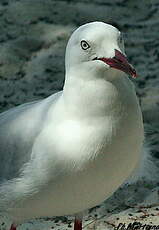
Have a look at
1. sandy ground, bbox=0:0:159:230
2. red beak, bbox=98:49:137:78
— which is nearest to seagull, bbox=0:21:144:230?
red beak, bbox=98:49:137:78

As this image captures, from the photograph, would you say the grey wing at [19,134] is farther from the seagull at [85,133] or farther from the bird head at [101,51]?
the bird head at [101,51]

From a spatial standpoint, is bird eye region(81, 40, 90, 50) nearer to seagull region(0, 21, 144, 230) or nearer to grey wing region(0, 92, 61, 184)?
seagull region(0, 21, 144, 230)

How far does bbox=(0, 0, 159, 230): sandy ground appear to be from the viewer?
17.2 ft

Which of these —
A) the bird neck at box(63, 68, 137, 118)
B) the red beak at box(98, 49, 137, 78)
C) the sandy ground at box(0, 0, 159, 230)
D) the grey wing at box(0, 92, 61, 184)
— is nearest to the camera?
the red beak at box(98, 49, 137, 78)

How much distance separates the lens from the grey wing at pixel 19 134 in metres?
3.27

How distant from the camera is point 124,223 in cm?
398

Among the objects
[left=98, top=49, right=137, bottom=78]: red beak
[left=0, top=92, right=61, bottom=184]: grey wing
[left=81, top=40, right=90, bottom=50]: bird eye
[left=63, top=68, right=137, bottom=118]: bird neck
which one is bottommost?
[left=0, top=92, right=61, bottom=184]: grey wing

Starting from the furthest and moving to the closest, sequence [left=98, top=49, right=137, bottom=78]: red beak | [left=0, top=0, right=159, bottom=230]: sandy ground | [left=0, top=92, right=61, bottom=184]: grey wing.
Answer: [left=0, top=0, right=159, bottom=230]: sandy ground < [left=0, top=92, right=61, bottom=184]: grey wing < [left=98, top=49, right=137, bottom=78]: red beak

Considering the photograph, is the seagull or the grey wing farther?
the grey wing

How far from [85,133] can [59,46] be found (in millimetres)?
3134

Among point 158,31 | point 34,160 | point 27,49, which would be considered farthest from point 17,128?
point 158,31

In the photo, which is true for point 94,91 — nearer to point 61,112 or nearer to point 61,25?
→ point 61,112

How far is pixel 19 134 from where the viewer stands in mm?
3350

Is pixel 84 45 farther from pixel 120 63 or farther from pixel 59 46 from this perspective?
pixel 59 46
